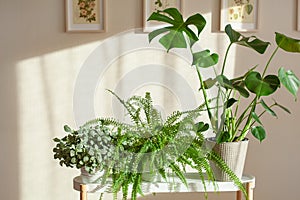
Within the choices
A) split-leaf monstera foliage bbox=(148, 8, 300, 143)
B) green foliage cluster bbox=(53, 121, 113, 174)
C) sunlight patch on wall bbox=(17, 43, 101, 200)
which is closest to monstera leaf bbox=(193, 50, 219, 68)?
split-leaf monstera foliage bbox=(148, 8, 300, 143)

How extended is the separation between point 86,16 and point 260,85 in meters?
1.15

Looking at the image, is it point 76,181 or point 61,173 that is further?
point 61,173

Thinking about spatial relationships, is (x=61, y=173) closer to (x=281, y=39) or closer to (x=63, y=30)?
(x=63, y=30)

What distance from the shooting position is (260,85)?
7.50 ft

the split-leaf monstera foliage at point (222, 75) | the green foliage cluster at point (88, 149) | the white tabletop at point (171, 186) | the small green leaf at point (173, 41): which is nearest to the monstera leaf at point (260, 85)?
the split-leaf monstera foliage at point (222, 75)

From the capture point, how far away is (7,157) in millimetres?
3008

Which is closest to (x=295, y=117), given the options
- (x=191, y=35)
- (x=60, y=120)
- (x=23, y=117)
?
(x=191, y=35)

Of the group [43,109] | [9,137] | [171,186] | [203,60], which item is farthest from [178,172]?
[9,137]

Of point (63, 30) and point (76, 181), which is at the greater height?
point (63, 30)

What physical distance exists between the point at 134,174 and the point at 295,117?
1.32 meters

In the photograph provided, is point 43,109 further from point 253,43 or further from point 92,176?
point 253,43

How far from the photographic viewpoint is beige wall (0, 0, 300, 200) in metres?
2.95

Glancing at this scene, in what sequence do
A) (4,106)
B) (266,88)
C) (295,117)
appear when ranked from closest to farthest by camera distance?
(266,88) < (4,106) < (295,117)

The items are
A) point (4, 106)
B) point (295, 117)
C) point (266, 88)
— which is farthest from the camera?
point (295, 117)
